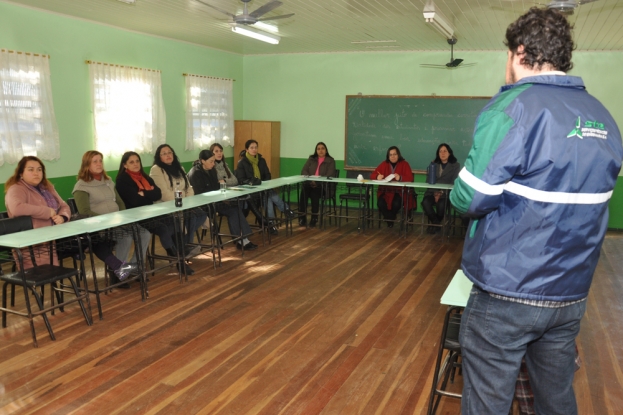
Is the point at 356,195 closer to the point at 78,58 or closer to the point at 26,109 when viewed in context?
the point at 78,58

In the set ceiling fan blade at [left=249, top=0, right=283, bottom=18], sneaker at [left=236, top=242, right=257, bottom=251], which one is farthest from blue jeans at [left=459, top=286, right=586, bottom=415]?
sneaker at [left=236, top=242, right=257, bottom=251]

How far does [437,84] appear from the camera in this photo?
27.7 feet

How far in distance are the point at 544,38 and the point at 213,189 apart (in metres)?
5.29

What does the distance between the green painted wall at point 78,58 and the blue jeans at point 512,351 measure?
5.57 metres

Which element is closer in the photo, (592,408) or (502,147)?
(502,147)

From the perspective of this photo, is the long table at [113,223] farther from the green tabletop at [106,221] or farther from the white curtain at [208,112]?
the white curtain at [208,112]

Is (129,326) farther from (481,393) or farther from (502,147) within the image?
(502,147)

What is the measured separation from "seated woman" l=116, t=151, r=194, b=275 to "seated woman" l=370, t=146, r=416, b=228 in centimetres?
346

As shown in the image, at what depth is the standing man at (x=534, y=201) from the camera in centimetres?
131

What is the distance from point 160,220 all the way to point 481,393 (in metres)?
4.15

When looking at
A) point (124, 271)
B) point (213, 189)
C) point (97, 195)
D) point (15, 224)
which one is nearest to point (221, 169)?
point (213, 189)

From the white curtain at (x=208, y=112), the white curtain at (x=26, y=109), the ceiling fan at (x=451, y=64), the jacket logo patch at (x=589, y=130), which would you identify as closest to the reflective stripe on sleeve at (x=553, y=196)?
the jacket logo patch at (x=589, y=130)

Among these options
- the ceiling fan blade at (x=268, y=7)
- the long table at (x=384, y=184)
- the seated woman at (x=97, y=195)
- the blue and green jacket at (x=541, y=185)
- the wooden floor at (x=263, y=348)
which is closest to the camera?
the blue and green jacket at (x=541, y=185)

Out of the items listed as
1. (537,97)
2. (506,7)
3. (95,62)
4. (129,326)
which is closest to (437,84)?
(506,7)
